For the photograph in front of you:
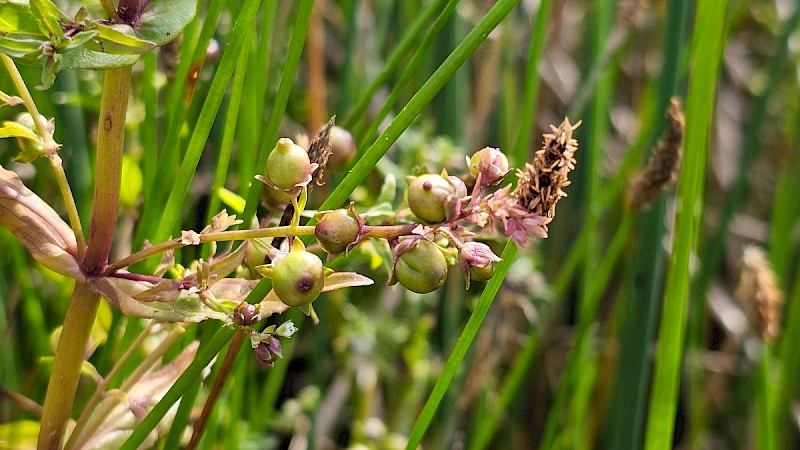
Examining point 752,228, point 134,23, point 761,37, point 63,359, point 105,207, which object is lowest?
point 63,359

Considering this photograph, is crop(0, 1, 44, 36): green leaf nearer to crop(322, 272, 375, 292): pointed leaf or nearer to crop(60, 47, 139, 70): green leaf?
crop(60, 47, 139, 70): green leaf

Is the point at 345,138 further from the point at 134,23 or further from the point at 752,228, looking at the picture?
the point at 752,228

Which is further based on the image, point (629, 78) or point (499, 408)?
point (629, 78)

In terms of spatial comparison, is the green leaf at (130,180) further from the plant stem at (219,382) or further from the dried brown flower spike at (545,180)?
the dried brown flower spike at (545,180)

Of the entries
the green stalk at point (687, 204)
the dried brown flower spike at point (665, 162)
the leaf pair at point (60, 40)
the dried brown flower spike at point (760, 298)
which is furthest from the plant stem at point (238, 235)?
the dried brown flower spike at point (760, 298)

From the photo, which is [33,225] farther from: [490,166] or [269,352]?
[490,166]

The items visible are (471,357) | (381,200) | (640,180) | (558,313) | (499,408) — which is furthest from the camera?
(558,313)

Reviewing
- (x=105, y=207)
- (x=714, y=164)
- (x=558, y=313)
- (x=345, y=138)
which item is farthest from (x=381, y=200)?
(x=714, y=164)

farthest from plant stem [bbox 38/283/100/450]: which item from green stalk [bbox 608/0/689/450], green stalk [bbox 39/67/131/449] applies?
green stalk [bbox 608/0/689/450]
